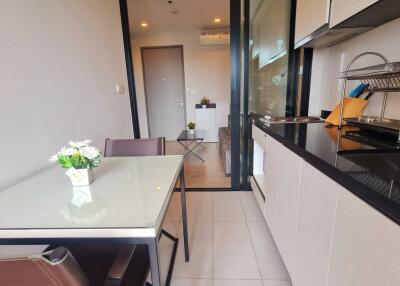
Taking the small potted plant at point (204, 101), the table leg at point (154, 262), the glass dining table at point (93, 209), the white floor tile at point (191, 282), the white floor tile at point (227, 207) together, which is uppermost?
the small potted plant at point (204, 101)

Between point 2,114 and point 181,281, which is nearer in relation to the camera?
point 2,114

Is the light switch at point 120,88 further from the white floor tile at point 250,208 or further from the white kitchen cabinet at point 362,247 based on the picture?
the white kitchen cabinet at point 362,247

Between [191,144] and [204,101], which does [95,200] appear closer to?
[191,144]

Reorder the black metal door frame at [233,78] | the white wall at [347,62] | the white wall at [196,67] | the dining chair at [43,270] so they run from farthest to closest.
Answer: the white wall at [196,67]
the black metal door frame at [233,78]
the white wall at [347,62]
the dining chair at [43,270]

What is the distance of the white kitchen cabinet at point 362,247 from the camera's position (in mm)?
511

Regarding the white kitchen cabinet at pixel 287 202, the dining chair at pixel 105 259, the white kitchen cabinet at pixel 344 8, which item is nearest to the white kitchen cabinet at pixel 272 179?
the white kitchen cabinet at pixel 287 202

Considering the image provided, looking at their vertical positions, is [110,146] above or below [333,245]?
above

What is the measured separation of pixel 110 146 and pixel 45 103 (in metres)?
0.47

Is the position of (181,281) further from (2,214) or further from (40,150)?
(40,150)

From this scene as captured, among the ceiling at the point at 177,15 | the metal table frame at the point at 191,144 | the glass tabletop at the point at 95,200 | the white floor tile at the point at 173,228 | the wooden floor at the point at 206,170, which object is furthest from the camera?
the metal table frame at the point at 191,144

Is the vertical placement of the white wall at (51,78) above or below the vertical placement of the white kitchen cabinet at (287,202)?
above

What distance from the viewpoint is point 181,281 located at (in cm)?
135

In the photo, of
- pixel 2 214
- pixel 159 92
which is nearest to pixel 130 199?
pixel 2 214

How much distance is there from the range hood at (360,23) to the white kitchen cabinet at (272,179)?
783mm
